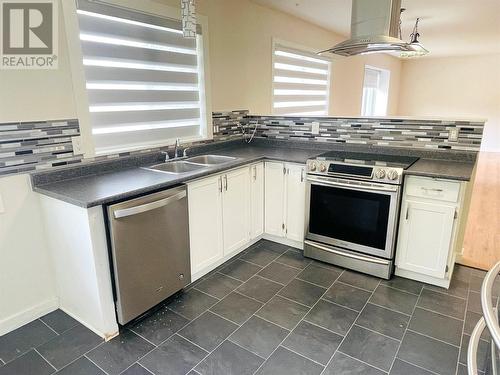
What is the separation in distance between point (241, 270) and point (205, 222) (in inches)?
22.1

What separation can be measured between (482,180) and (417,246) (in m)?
4.41

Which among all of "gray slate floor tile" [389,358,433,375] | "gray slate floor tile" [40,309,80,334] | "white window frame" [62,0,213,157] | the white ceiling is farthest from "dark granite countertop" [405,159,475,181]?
"gray slate floor tile" [40,309,80,334]

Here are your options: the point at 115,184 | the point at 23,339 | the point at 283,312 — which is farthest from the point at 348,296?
the point at 23,339

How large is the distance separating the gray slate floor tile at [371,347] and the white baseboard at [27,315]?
197 cm

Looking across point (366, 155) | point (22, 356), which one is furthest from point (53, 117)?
point (366, 155)

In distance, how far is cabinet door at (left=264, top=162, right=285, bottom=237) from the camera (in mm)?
3107

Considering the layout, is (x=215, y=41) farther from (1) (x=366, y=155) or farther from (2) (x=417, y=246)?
(2) (x=417, y=246)

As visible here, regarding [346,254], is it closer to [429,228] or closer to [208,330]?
[429,228]

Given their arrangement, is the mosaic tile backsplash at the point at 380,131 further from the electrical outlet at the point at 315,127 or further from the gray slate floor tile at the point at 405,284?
the gray slate floor tile at the point at 405,284

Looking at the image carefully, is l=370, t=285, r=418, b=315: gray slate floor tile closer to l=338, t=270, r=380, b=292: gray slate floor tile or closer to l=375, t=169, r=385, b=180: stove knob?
l=338, t=270, r=380, b=292: gray slate floor tile

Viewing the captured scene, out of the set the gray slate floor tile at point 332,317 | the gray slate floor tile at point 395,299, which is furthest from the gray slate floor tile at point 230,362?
the gray slate floor tile at point 395,299

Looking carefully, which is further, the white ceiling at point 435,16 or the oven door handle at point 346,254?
the white ceiling at point 435,16

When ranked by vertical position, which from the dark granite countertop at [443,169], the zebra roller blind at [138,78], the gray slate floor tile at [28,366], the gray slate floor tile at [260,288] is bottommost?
the gray slate floor tile at [28,366]

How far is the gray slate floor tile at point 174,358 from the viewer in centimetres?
179
